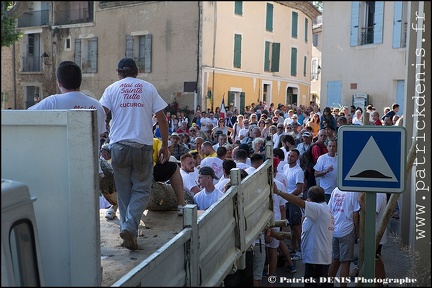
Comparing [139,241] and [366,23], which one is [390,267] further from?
[366,23]

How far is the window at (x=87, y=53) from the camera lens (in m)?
28.0

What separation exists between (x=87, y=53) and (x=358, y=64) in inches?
585

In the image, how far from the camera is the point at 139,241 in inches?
179

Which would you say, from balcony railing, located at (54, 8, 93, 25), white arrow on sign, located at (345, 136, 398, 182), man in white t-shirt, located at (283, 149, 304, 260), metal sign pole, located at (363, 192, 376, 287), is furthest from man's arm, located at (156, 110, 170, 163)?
balcony railing, located at (54, 8, 93, 25)

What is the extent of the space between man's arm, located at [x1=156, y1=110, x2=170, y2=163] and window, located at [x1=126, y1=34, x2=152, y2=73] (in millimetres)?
20755

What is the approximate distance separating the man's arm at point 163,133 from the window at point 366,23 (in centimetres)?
1407

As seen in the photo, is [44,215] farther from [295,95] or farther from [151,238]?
[295,95]

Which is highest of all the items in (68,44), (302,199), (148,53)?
(68,44)

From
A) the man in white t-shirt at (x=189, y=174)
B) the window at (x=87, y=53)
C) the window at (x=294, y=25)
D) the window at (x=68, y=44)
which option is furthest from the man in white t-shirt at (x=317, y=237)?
the window at (x=68, y=44)

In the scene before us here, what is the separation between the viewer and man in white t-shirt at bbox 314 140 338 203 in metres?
9.53

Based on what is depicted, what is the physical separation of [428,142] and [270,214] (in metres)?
2.06

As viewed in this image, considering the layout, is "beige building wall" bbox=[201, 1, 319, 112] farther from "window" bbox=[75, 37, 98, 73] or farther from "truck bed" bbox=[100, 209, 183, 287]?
"truck bed" bbox=[100, 209, 183, 287]

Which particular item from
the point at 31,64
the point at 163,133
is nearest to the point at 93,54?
the point at 31,64

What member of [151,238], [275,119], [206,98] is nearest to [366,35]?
[275,119]
